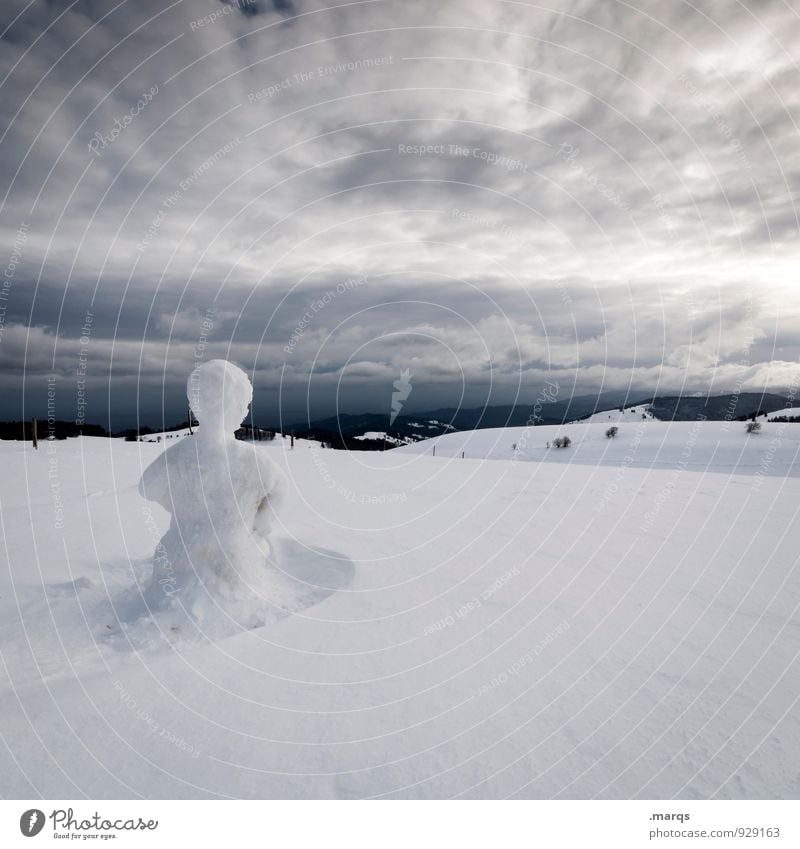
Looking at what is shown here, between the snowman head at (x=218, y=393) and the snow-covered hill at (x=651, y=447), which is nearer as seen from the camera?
the snowman head at (x=218, y=393)

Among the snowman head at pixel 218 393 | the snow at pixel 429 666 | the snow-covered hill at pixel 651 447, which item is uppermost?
the snowman head at pixel 218 393

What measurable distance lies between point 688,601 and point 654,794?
2.71 metres

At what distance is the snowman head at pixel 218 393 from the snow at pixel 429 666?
1.54 ft

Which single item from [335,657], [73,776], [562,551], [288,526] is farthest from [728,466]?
[73,776]

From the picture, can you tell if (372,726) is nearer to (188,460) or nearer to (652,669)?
(652,669)

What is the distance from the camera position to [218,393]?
5254 millimetres

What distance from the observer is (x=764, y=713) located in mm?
3178
